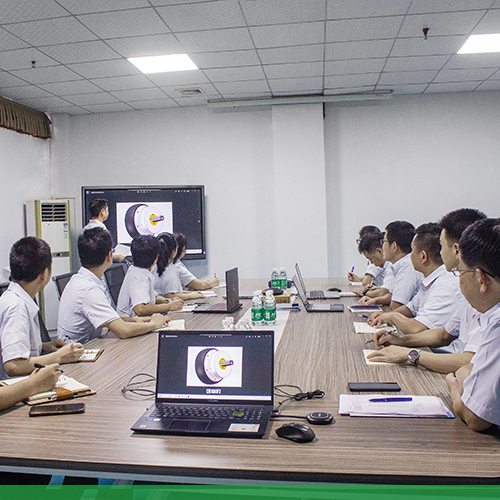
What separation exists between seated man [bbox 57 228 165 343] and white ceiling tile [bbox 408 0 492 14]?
9.05ft

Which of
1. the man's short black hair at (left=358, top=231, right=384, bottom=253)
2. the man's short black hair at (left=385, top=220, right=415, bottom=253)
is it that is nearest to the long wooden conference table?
Result: the man's short black hair at (left=385, top=220, right=415, bottom=253)

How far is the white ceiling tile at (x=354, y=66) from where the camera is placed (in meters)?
4.60

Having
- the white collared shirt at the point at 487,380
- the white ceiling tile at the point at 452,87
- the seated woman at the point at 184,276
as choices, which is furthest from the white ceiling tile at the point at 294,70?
the white collared shirt at the point at 487,380

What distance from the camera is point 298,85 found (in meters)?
5.34

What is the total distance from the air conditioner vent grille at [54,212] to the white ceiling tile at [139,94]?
1519mm

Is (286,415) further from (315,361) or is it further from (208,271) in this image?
(208,271)

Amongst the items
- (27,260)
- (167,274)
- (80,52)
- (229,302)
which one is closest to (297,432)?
(27,260)

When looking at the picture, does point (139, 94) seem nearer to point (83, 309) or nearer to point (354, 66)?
point (354, 66)

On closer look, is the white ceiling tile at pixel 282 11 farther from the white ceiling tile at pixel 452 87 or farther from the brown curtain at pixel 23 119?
the brown curtain at pixel 23 119

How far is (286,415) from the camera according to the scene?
1.41 metres

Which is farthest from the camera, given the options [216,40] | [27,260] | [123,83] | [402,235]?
[123,83]

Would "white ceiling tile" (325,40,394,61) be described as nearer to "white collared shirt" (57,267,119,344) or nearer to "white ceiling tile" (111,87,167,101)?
"white ceiling tile" (111,87,167,101)

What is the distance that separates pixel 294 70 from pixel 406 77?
4.20 feet

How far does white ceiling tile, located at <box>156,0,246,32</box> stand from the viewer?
3.36m
